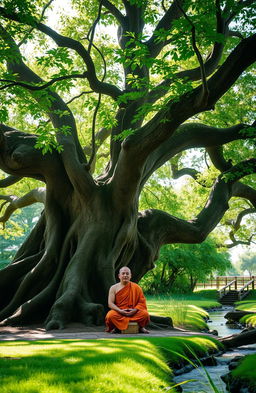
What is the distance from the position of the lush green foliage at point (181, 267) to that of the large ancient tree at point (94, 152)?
24334 millimetres

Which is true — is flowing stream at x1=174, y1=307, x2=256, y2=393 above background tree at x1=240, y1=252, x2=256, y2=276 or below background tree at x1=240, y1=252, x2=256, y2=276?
below

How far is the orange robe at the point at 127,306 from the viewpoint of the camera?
9.72 meters

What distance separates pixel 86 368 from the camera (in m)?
5.05

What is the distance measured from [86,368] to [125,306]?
4.92 metres

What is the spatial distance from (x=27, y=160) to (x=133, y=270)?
496 centimetres

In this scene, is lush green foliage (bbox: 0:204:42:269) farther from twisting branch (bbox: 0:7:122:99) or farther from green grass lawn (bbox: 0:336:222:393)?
green grass lawn (bbox: 0:336:222:393)

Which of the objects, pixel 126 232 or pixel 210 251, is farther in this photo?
pixel 210 251

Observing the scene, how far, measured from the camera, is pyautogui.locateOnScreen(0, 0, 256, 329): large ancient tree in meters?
9.73

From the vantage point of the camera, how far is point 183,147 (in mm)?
15148

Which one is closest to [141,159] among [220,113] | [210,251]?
[220,113]

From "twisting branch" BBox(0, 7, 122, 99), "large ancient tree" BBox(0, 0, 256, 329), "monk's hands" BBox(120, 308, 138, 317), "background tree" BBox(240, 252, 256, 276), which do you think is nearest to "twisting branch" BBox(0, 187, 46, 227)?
"large ancient tree" BBox(0, 0, 256, 329)

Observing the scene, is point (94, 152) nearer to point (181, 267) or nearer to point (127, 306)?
point (127, 306)

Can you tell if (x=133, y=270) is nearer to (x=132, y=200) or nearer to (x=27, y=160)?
(x=132, y=200)

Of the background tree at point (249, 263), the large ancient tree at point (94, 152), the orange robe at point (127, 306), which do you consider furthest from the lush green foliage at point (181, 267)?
the background tree at point (249, 263)
